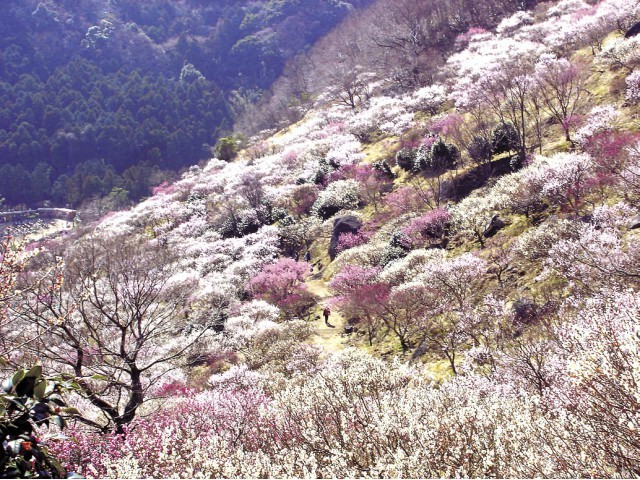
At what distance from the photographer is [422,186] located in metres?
25.5

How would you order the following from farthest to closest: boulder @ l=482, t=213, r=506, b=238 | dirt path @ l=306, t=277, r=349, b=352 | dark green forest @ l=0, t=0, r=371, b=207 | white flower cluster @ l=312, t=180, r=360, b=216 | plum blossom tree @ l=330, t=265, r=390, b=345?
dark green forest @ l=0, t=0, r=371, b=207
white flower cluster @ l=312, t=180, r=360, b=216
boulder @ l=482, t=213, r=506, b=238
dirt path @ l=306, t=277, r=349, b=352
plum blossom tree @ l=330, t=265, r=390, b=345

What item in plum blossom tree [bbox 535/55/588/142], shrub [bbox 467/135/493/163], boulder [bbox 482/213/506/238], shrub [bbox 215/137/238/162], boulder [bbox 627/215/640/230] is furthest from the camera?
shrub [bbox 215/137/238/162]

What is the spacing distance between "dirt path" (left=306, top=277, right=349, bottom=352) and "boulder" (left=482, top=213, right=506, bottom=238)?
23.5 feet

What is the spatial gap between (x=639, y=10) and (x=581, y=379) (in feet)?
112

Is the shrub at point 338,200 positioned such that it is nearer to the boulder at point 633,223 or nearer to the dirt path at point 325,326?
the dirt path at point 325,326

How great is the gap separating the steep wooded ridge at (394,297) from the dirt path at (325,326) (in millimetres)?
180

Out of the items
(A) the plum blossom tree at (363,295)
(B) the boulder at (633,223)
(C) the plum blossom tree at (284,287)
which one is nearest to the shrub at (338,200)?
(C) the plum blossom tree at (284,287)

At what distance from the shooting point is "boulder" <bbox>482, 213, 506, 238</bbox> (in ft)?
55.7

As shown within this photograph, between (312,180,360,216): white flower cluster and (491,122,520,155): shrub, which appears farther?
(312,180,360,216): white flower cluster

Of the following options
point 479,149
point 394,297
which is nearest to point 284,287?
point 394,297

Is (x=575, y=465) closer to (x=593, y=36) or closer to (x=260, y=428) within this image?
(x=260, y=428)

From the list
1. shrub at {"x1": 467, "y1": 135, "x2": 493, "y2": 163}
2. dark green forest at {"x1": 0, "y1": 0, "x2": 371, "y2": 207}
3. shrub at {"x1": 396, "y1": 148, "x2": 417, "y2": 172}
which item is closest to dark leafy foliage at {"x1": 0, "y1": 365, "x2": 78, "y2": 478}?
shrub at {"x1": 467, "y1": 135, "x2": 493, "y2": 163}

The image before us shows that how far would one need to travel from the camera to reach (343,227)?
981 inches

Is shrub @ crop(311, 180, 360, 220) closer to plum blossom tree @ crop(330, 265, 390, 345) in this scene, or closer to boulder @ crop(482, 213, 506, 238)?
plum blossom tree @ crop(330, 265, 390, 345)
